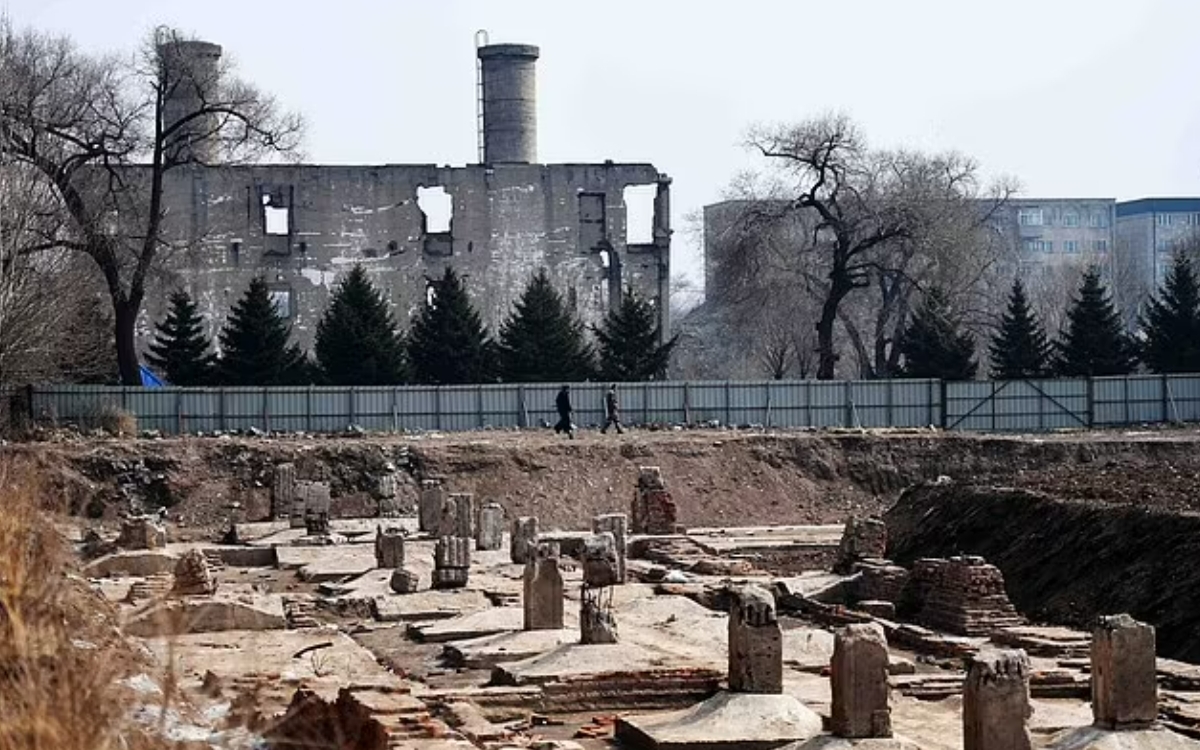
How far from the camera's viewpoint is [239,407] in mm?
46562

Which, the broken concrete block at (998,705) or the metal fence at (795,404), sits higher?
the metal fence at (795,404)

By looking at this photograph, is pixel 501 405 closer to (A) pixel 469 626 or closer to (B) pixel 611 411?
(B) pixel 611 411

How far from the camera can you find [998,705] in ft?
48.7

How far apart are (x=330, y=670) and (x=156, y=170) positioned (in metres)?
29.9

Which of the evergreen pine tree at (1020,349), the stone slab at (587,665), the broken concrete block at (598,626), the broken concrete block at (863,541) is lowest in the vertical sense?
the stone slab at (587,665)

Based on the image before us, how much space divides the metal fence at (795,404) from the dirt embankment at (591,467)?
9.97 feet

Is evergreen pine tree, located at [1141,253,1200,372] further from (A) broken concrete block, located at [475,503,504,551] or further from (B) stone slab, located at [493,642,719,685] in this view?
(B) stone slab, located at [493,642,719,685]

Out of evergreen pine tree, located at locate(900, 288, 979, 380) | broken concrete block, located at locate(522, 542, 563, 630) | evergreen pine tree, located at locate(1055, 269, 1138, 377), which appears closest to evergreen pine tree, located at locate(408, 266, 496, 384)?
evergreen pine tree, located at locate(900, 288, 979, 380)

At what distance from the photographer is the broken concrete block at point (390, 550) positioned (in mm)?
31047

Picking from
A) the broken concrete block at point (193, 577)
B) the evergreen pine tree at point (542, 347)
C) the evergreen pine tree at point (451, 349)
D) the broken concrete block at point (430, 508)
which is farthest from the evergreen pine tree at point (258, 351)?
A: the broken concrete block at point (193, 577)

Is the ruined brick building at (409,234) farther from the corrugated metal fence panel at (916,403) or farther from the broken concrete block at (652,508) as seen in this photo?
the broken concrete block at (652,508)

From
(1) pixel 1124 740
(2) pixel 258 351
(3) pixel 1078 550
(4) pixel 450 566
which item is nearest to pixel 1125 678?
(1) pixel 1124 740

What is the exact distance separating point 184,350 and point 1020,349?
20.1 metres

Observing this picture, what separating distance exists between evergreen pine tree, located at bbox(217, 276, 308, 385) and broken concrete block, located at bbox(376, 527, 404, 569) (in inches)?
794
